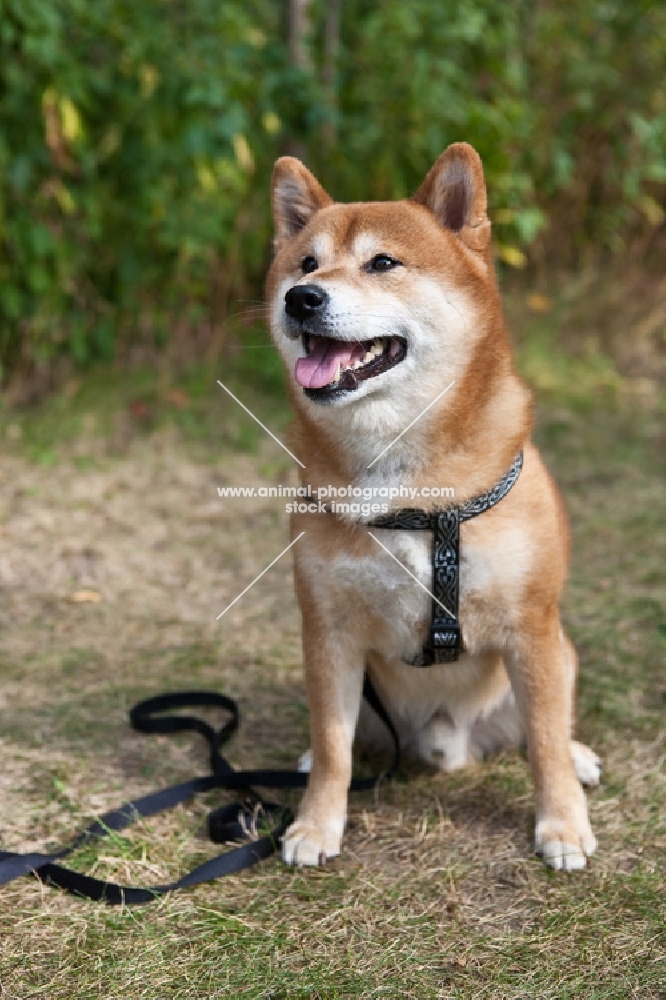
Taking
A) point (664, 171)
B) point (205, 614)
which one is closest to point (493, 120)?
point (664, 171)

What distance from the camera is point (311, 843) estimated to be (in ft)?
6.75

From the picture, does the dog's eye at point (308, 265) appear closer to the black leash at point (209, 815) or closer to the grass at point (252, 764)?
the black leash at point (209, 815)

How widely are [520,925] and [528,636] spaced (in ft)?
1.78

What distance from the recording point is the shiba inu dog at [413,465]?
6.47 feet

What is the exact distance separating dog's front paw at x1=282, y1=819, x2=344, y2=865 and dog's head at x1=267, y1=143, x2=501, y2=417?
2.88 feet

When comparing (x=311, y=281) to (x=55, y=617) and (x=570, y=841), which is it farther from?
(x=55, y=617)

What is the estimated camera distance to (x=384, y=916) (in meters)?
1.87

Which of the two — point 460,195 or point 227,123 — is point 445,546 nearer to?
point 460,195

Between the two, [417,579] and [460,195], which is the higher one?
[460,195]

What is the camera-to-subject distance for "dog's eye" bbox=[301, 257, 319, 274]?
7.01ft

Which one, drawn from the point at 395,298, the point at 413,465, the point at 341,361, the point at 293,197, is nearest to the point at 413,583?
the point at 413,465

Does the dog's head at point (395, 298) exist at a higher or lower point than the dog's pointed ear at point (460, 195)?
lower

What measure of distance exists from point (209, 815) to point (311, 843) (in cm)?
25

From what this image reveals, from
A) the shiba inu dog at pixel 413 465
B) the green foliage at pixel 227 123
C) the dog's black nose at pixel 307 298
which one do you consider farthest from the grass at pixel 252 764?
the dog's black nose at pixel 307 298
